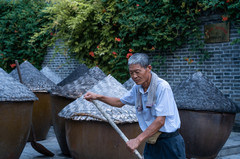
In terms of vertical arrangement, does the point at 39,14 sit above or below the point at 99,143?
above

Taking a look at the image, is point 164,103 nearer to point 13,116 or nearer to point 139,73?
point 139,73

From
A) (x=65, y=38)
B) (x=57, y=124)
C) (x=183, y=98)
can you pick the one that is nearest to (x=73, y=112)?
(x=57, y=124)

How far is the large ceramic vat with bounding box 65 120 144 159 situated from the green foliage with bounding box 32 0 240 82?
4.21 m

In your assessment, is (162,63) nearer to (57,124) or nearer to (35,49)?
(57,124)

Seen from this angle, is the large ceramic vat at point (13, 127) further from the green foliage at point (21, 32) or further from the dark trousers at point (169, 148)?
the green foliage at point (21, 32)

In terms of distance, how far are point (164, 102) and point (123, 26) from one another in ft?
20.2

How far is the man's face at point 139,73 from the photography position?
9.04 feet

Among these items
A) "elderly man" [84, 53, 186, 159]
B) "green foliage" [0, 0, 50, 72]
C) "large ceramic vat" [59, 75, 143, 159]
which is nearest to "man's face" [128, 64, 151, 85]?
"elderly man" [84, 53, 186, 159]

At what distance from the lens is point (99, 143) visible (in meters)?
3.81

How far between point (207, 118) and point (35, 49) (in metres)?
8.06

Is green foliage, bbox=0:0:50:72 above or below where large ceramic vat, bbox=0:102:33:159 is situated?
above

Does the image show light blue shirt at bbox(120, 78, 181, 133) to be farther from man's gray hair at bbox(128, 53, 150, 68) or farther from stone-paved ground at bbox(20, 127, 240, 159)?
stone-paved ground at bbox(20, 127, 240, 159)

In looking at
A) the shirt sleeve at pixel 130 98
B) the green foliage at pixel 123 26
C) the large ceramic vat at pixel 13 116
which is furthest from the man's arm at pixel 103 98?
the green foliage at pixel 123 26

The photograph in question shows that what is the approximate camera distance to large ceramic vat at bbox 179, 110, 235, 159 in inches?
189
